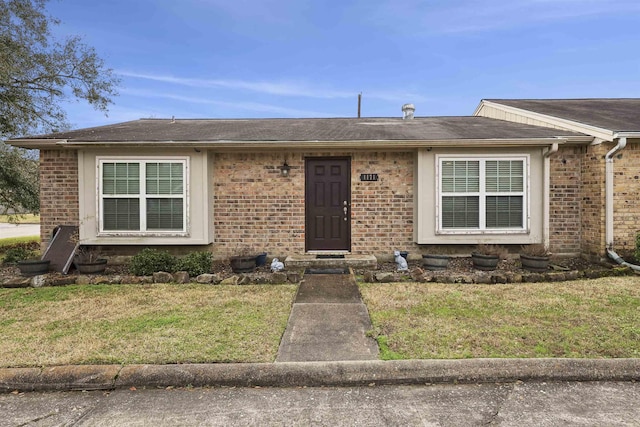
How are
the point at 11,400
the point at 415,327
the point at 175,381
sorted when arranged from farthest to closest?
the point at 415,327
the point at 175,381
the point at 11,400

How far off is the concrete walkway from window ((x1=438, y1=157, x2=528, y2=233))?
2894 millimetres

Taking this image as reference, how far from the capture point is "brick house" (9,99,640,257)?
6918mm

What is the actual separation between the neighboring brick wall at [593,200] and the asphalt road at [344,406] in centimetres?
505

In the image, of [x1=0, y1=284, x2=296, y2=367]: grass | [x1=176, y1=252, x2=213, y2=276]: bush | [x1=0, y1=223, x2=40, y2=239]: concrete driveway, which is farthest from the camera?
[x1=0, y1=223, x2=40, y2=239]: concrete driveway

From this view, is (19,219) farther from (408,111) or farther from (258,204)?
(408,111)

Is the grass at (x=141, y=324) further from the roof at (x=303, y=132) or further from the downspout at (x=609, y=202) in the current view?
the downspout at (x=609, y=202)

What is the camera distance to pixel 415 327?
3.74 meters

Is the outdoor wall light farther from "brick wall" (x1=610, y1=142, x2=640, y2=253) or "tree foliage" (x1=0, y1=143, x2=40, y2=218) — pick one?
"tree foliage" (x1=0, y1=143, x2=40, y2=218)

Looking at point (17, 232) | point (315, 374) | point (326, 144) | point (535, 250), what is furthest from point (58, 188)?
point (17, 232)

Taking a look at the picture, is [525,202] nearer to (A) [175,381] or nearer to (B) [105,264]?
(A) [175,381]

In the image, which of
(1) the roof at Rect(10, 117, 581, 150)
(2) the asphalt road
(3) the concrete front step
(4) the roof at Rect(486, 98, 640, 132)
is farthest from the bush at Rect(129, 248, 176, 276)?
(4) the roof at Rect(486, 98, 640, 132)

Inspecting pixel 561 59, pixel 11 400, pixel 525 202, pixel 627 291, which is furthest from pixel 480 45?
pixel 11 400

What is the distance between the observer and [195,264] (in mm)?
6203

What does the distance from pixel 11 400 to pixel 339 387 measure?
2447 mm
